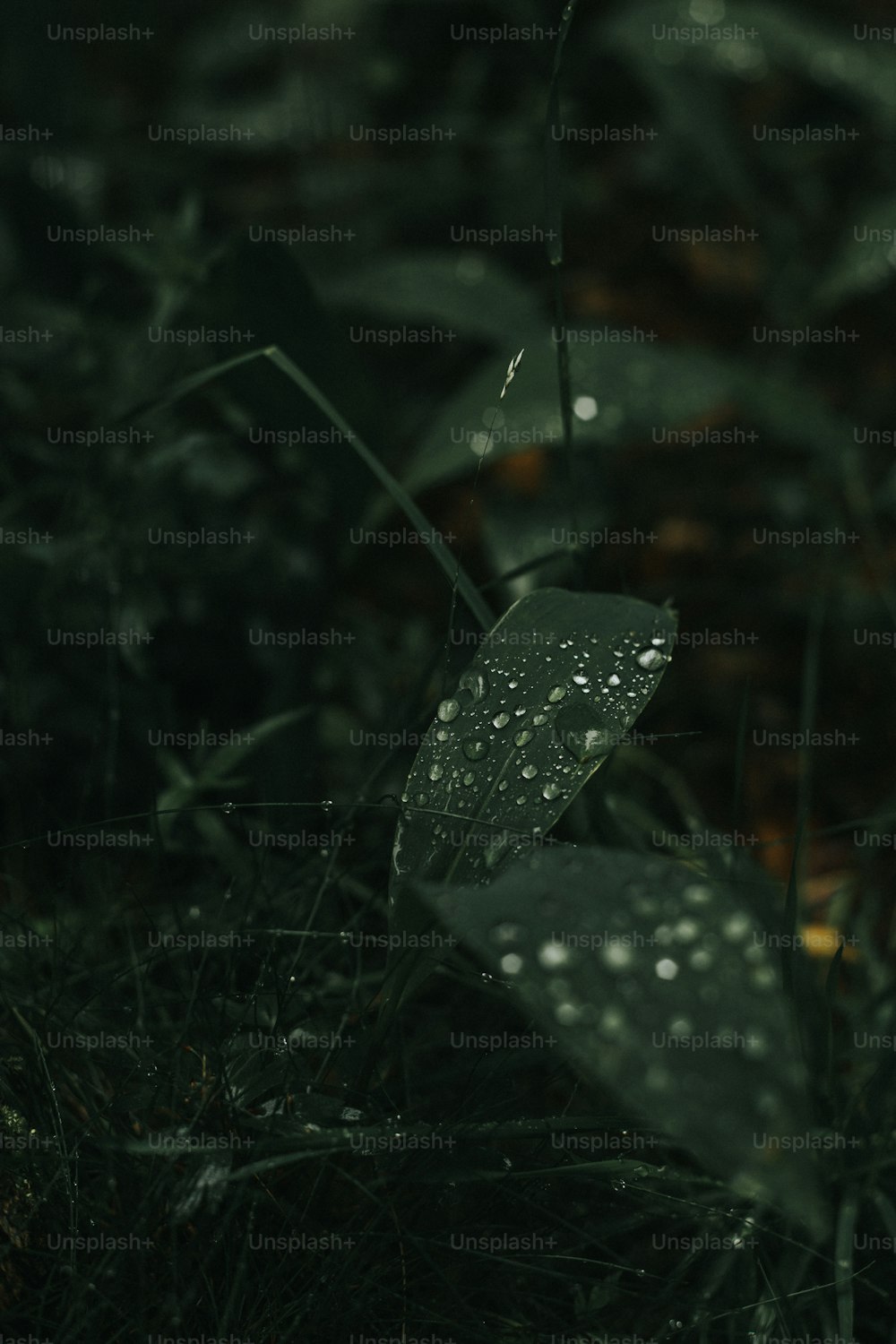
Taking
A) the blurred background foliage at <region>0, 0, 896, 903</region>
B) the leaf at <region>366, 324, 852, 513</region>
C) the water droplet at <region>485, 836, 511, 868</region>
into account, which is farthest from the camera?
the leaf at <region>366, 324, 852, 513</region>

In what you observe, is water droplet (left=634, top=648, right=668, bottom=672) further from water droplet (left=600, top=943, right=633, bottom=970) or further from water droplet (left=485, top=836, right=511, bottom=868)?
water droplet (left=600, top=943, right=633, bottom=970)

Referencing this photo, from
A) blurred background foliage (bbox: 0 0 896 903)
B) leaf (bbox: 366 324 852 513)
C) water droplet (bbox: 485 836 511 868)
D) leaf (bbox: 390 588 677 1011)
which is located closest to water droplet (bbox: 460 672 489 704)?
leaf (bbox: 390 588 677 1011)

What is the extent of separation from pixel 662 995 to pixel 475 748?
0.29 m

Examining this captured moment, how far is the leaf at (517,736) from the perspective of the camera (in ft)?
2.58

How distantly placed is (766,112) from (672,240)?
0.63 m

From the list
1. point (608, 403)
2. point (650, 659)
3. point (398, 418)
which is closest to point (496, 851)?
point (650, 659)

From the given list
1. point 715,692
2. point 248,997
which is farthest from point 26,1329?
point 715,692

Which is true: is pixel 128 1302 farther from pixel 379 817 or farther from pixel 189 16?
pixel 189 16

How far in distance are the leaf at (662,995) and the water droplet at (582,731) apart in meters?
0.15

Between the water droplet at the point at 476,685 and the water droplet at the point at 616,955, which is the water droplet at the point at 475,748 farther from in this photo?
the water droplet at the point at 616,955

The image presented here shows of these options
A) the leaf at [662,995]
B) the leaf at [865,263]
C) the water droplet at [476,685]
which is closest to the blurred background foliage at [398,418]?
the leaf at [865,263]

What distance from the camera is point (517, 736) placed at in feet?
2.70

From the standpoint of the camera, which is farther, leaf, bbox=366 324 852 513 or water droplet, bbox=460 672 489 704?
leaf, bbox=366 324 852 513

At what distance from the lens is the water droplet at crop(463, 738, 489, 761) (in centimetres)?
82
